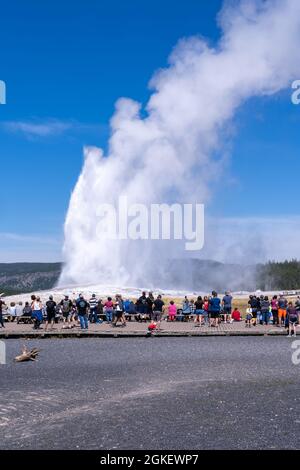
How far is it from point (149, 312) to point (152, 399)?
17.1 m

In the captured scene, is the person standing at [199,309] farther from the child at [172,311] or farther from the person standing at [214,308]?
the child at [172,311]

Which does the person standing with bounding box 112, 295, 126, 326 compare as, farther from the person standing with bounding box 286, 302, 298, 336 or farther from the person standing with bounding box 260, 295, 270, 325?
the person standing with bounding box 286, 302, 298, 336

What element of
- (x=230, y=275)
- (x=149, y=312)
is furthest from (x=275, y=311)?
(x=230, y=275)

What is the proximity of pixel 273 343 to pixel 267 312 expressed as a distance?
7075 millimetres

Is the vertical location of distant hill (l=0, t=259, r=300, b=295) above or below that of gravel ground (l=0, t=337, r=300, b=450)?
above

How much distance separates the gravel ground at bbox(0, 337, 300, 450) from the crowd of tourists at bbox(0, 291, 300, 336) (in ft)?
17.8

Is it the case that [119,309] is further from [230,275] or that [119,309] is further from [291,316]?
[230,275]

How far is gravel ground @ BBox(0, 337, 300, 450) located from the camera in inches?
363

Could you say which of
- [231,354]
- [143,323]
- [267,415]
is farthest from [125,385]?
[143,323]

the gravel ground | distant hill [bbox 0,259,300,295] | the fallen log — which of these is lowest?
the gravel ground

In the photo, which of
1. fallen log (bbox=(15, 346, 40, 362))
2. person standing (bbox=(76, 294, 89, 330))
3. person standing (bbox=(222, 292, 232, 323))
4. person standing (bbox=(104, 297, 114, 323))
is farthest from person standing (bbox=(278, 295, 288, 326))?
fallen log (bbox=(15, 346, 40, 362))

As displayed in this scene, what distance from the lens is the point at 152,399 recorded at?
39.6ft

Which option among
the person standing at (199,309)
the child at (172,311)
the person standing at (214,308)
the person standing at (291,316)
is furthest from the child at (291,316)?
the child at (172,311)

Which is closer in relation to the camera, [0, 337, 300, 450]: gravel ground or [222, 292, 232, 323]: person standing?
[0, 337, 300, 450]: gravel ground
